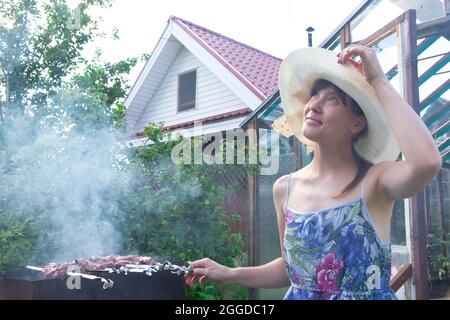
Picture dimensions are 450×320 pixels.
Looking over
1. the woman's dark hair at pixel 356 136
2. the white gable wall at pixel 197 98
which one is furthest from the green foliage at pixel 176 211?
the white gable wall at pixel 197 98

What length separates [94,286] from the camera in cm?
270

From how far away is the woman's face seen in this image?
156cm

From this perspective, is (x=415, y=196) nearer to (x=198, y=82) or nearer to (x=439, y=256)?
(x=439, y=256)

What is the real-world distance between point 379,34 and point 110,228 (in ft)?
9.30

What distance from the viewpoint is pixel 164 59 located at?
877 centimetres

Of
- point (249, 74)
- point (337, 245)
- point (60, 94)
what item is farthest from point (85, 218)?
point (249, 74)

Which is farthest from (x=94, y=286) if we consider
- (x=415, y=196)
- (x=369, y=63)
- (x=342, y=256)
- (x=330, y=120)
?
(x=415, y=196)

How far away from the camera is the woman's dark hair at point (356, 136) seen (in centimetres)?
155

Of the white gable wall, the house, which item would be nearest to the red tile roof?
the house

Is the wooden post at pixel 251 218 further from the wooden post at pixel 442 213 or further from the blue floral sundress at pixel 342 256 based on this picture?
the blue floral sundress at pixel 342 256

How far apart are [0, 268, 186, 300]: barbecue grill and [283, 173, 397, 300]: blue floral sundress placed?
A: 51.0 inches

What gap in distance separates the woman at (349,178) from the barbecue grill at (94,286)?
1301 mm

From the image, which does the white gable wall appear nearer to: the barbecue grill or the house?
the house
